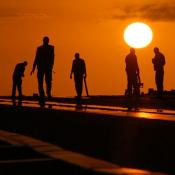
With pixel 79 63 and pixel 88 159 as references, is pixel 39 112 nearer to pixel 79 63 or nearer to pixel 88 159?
pixel 79 63

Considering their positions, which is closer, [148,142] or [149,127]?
[148,142]

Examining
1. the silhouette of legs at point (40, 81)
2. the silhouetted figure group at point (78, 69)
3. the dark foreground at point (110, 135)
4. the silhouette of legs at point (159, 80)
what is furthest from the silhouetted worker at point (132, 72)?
the dark foreground at point (110, 135)

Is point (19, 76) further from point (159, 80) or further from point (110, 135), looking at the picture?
point (110, 135)

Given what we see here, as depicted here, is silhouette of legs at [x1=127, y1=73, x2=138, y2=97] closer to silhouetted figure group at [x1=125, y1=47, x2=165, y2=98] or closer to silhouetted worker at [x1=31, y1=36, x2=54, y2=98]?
silhouetted figure group at [x1=125, y1=47, x2=165, y2=98]

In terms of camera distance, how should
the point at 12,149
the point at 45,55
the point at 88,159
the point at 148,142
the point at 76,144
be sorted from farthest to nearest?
the point at 45,55 → the point at 76,144 → the point at 148,142 → the point at 12,149 → the point at 88,159

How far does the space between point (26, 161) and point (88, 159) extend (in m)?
0.68

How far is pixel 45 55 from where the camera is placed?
2245 cm

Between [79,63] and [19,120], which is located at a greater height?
[79,63]

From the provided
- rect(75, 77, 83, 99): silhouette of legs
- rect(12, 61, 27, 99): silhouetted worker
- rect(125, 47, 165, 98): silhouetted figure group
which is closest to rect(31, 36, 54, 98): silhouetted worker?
rect(125, 47, 165, 98): silhouetted figure group

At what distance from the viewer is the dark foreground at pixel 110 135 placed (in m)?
11.0

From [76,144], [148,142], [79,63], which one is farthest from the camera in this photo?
[79,63]

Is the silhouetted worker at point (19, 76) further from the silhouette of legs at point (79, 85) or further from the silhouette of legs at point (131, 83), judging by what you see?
the silhouette of legs at point (131, 83)

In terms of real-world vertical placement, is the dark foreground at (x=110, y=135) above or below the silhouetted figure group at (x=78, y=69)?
below

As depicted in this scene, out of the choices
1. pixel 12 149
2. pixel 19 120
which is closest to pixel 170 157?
pixel 12 149
